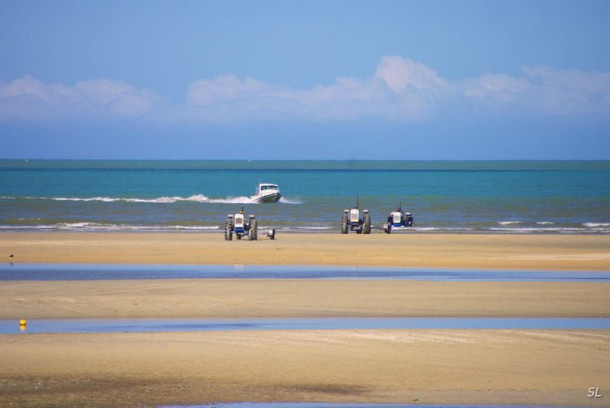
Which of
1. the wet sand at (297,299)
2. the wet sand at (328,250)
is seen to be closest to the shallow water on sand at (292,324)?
the wet sand at (297,299)

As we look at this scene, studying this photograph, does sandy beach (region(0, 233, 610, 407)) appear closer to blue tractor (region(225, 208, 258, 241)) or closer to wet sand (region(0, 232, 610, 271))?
wet sand (region(0, 232, 610, 271))

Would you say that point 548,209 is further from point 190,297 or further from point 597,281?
point 190,297

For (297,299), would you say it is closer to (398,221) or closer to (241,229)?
(241,229)

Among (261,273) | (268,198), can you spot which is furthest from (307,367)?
(268,198)

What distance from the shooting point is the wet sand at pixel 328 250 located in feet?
94.5

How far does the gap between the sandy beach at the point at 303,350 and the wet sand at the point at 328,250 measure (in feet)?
19.5

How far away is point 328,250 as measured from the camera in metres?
32.6

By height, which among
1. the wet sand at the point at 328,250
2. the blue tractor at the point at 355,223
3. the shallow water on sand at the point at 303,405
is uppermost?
the blue tractor at the point at 355,223

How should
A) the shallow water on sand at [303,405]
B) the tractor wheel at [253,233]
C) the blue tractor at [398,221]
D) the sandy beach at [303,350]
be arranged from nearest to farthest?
the shallow water on sand at [303,405]
the sandy beach at [303,350]
the tractor wheel at [253,233]
the blue tractor at [398,221]

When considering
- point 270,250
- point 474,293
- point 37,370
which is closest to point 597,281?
A: point 474,293

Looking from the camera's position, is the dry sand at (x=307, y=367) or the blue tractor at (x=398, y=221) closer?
the dry sand at (x=307, y=367)

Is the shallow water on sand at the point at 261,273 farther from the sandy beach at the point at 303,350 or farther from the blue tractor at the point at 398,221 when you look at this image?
the blue tractor at the point at 398,221

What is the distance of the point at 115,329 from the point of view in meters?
16.0

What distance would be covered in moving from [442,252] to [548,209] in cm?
3641
